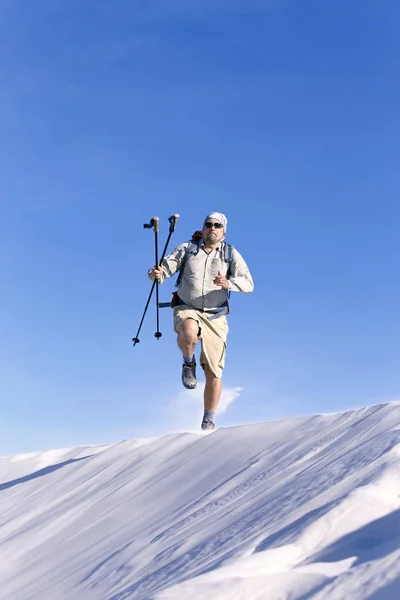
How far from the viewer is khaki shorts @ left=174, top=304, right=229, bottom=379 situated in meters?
5.11

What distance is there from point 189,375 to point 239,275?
0.90 meters

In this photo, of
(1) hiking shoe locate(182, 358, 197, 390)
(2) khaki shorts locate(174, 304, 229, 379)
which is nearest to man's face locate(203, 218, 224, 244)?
(2) khaki shorts locate(174, 304, 229, 379)

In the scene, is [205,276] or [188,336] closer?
[188,336]

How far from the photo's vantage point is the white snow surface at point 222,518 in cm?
170

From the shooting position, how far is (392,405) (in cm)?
307

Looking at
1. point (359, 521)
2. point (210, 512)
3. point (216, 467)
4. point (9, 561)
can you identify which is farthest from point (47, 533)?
point (359, 521)

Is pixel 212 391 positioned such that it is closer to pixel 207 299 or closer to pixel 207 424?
pixel 207 424

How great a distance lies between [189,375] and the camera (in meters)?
5.08

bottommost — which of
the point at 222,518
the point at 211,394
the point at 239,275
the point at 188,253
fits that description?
the point at 222,518

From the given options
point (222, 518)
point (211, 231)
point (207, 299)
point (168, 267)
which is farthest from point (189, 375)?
point (222, 518)

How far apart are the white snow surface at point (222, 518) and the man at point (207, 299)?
2.54 feet

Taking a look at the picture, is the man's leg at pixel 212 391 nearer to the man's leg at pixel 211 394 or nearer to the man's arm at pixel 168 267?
the man's leg at pixel 211 394

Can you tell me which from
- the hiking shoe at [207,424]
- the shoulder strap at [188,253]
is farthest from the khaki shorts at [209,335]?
the hiking shoe at [207,424]

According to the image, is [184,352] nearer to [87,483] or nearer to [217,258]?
[217,258]
